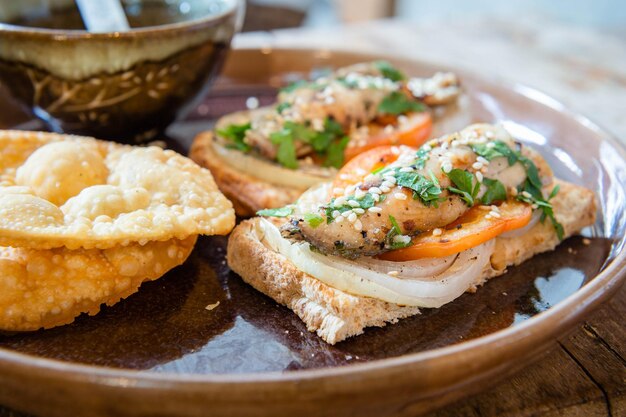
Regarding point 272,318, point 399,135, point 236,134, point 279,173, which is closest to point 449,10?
point 399,135

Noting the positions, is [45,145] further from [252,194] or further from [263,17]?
[263,17]

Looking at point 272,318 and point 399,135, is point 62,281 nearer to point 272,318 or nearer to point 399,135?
point 272,318

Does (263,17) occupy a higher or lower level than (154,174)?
lower

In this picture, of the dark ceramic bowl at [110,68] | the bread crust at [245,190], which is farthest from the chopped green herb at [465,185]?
the dark ceramic bowl at [110,68]

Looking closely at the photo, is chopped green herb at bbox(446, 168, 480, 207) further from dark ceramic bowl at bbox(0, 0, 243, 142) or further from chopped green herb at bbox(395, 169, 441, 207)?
dark ceramic bowl at bbox(0, 0, 243, 142)

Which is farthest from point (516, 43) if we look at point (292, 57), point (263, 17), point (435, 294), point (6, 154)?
point (6, 154)
